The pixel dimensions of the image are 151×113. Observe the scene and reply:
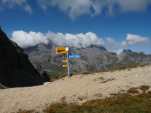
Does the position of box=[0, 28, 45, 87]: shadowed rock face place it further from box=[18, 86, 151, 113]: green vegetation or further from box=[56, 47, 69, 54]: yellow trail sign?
box=[18, 86, 151, 113]: green vegetation

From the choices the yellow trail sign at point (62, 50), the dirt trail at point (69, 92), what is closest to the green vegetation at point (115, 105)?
the dirt trail at point (69, 92)

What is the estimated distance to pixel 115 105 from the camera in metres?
27.8

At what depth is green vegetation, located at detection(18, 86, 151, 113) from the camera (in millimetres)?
25183

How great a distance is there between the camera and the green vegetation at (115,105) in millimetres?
25183

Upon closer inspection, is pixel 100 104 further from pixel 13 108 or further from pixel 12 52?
pixel 12 52

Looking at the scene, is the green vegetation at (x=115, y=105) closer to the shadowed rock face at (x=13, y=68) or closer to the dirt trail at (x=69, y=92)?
the dirt trail at (x=69, y=92)

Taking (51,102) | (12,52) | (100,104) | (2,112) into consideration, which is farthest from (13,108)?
(12,52)

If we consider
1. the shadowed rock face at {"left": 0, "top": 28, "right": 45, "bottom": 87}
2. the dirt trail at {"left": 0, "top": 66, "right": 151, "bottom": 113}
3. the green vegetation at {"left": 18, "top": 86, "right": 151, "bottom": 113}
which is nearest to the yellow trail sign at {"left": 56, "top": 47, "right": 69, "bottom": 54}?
the dirt trail at {"left": 0, "top": 66, "right": 151, "bottom": 113}

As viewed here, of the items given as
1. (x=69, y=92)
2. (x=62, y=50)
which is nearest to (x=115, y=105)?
(x=69, y=92)

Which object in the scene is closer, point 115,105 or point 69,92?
point 115,105

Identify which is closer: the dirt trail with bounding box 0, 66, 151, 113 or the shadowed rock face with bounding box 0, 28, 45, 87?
the dirt trail with bounding box 0, 66, 151, 113

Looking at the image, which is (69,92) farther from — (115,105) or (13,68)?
(13,68)

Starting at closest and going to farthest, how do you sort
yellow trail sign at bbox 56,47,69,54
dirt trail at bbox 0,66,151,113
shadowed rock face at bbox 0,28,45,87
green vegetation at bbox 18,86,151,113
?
green vegetation at bbox 18,86,151,113, dirt trail at bbox 0,66,151,113, yellow trail sign at bbox 56,47,69,54, shadowed rock face at bbox 0,28,45,87

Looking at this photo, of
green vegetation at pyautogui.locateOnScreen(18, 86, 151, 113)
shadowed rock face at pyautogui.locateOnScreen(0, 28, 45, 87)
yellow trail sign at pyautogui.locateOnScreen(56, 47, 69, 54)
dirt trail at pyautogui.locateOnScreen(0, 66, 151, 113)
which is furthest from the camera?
shadowed rock face at pyautogui.locateOnScreen(0, 28, 45, 87)
